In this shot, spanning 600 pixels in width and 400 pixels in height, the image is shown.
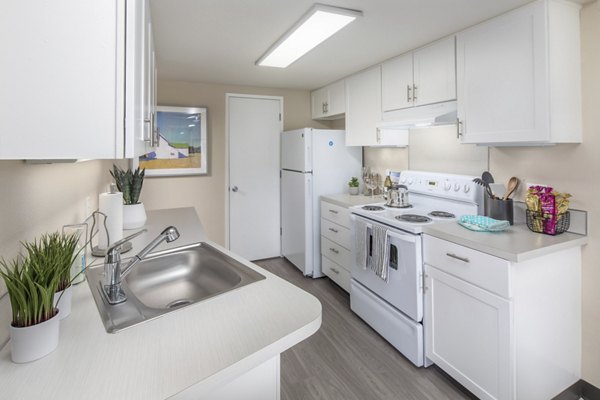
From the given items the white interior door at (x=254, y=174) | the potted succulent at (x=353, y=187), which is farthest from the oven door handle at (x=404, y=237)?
the white interior door at (x=254, y=174)

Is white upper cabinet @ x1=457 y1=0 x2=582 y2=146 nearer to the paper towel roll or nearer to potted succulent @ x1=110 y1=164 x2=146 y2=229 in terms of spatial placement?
the paper towel roll

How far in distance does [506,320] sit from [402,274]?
26.0 inches

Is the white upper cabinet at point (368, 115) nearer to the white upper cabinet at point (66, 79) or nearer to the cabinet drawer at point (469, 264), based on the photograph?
the cabinet drawer at point (469, 264)

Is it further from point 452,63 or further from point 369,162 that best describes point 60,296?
Answer: point 369,162

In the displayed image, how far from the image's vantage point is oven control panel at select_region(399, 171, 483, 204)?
2242 mm

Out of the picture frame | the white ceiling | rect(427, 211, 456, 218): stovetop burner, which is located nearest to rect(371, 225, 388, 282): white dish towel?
rect(427, 211, 456, 218): stovetop burner

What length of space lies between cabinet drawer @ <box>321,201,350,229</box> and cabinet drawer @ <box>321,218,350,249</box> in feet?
0.14

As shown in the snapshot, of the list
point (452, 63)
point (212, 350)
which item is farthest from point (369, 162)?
point (212, 350)

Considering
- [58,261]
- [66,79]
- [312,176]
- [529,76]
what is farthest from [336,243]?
[66,79]

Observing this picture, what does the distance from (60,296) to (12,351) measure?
0.56ft

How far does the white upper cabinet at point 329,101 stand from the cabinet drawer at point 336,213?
1.09m

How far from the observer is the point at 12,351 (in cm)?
71

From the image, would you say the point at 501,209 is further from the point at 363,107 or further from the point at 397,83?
the point at 363,107

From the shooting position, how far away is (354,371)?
2.02 metres
